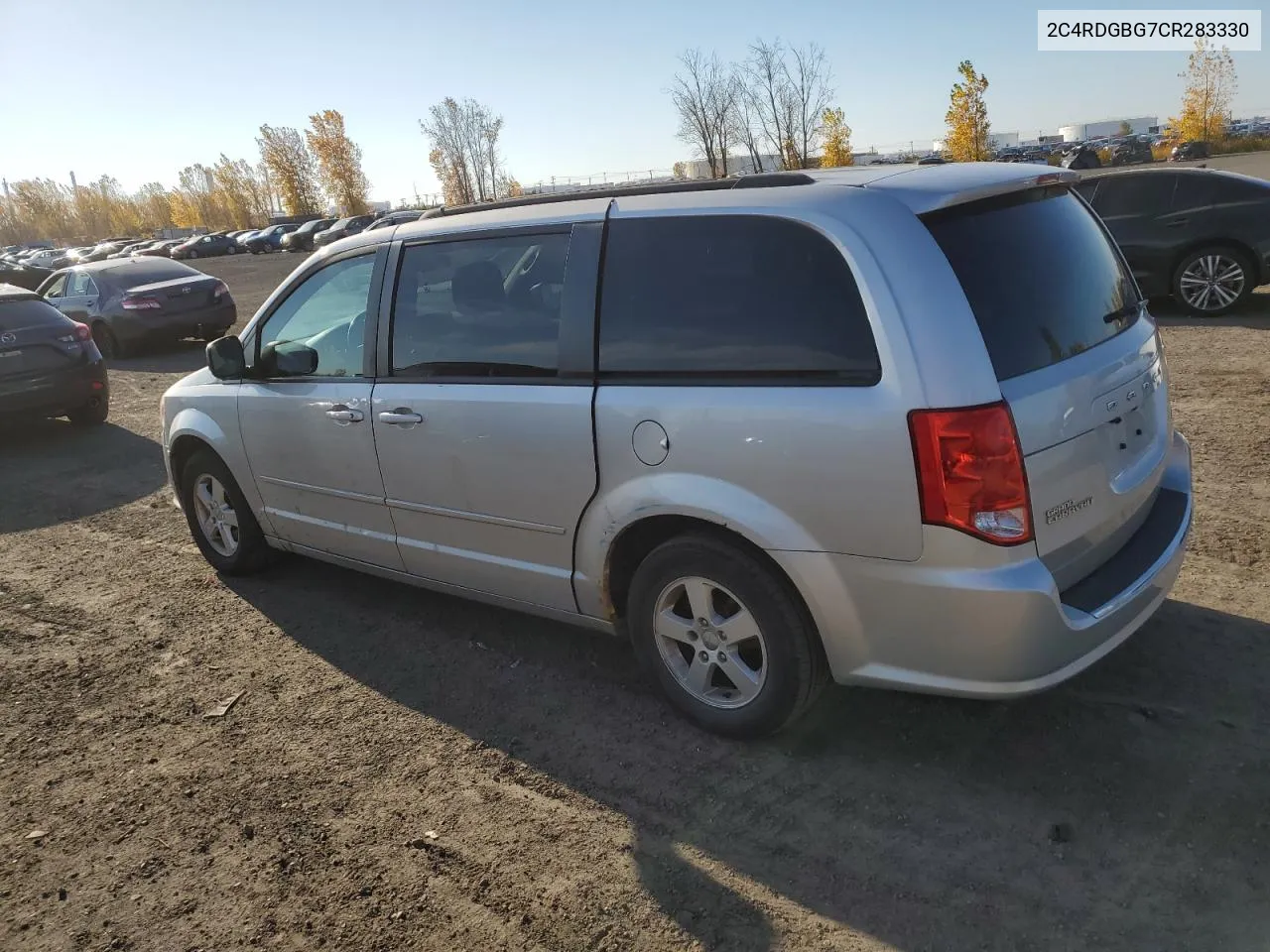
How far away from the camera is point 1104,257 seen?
341 centimetres

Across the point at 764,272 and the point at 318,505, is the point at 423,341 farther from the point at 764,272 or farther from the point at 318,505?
the point at 764,272

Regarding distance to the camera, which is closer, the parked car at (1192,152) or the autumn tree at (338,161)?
the parked car at (1192,152)

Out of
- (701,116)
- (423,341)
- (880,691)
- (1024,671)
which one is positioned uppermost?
(701,116)

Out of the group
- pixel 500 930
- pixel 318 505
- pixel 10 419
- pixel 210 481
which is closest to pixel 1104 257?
pixel 500 930

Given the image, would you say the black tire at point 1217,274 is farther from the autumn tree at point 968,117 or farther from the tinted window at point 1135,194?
the autumn tree at point 968,117

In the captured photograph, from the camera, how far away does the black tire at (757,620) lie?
305cm

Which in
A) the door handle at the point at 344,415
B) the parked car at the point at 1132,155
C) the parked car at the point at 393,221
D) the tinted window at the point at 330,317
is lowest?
the parked car at the point at 1132,155

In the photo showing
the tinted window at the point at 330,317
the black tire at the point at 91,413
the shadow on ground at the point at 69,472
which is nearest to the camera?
the tinted window at the point at 330,317

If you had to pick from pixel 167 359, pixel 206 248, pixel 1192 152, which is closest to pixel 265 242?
pixel 206 248

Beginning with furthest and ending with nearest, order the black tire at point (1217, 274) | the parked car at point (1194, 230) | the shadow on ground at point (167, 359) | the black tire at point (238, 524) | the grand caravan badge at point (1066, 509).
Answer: the shadow on ground at point (167, 359) → the black tire at point (1217, 274) → the parked car at point (1194, 230) → the black tire at point (238, 524) → the grand caravan badge at point (1066, 509)

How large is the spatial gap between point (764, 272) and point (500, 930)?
209cm

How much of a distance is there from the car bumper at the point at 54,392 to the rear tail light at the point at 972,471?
32.1ft

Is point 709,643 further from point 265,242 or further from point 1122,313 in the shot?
point 265,242

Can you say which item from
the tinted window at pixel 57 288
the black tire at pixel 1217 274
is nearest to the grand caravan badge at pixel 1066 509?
the black tire at pixel 1217 274
